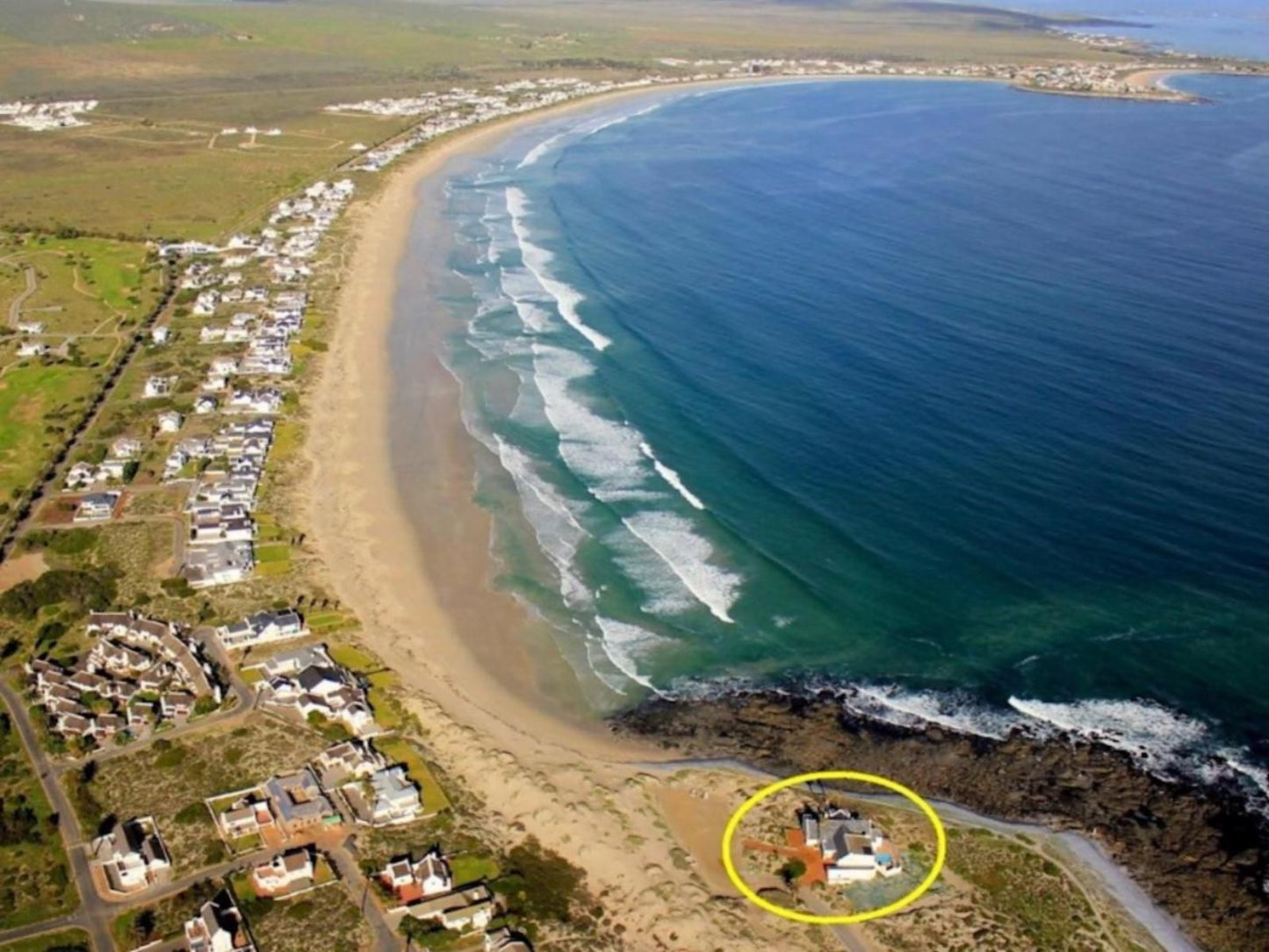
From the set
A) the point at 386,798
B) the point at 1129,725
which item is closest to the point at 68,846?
the point at 386,798

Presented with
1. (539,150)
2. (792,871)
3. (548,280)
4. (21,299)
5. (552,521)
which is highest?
(539,150)

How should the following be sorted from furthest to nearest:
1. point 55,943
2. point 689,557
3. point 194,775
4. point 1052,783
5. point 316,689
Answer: point 689,557 → point 316,689 → point 194,775 → point 1052,783 → point 55,943

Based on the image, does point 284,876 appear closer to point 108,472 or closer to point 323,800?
point 323,800

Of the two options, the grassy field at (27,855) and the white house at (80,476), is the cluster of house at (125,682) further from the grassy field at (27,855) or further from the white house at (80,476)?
the white house at (80,476)

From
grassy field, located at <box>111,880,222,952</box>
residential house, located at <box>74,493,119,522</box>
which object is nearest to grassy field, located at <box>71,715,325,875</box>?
grassy field, located at <box>111,880,222,952</box>

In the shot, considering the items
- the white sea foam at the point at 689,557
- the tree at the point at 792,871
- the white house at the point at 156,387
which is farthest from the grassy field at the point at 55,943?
the white house at the point at 156,387

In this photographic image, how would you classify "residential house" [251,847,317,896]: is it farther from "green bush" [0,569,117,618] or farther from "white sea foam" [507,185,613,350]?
"white sea foam" [507,185,613,350]

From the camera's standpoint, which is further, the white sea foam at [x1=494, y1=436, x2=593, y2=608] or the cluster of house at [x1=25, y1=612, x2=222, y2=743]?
the white sea foam at [x1=494, y1=436, x2=593, y2=608]
